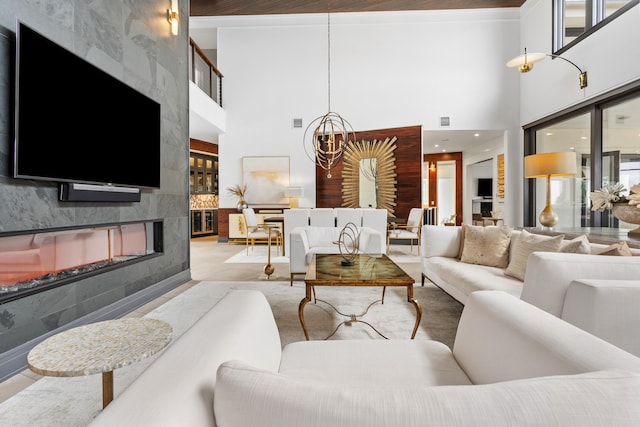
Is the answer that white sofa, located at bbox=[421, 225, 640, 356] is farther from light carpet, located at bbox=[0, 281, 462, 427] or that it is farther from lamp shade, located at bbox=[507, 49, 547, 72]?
lamp shade, located at bbox=[507, 49, 547, 72]

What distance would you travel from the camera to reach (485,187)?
10.0 m

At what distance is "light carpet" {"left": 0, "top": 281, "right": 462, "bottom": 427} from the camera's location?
1522 mm

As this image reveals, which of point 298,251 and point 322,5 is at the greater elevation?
point 322,5

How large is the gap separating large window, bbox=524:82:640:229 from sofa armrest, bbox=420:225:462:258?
8.70 feet

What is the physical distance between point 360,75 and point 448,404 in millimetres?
7701

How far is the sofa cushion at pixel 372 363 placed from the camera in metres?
1.01

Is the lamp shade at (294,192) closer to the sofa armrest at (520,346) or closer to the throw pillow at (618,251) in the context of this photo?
the throw pillow at (618,251)

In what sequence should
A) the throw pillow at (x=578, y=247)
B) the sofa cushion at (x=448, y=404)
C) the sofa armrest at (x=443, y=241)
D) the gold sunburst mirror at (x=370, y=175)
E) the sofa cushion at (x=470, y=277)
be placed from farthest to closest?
the gold sunburst mirror at (x=370, y=175) → the sofa armrest at (x=443, y=241) → the sofa cushion at (x=470, y=277) → the throw pillow at (x=578, y=247) → the sofa cushion at (x=448, y=404)

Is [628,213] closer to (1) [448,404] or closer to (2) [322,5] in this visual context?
(1) [448,404]

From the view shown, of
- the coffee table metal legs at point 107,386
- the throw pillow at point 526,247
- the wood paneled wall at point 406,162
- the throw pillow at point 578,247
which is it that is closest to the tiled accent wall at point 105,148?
the coffee table metal legs at point 107,386

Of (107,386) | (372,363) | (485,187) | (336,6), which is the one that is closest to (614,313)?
(372,363)

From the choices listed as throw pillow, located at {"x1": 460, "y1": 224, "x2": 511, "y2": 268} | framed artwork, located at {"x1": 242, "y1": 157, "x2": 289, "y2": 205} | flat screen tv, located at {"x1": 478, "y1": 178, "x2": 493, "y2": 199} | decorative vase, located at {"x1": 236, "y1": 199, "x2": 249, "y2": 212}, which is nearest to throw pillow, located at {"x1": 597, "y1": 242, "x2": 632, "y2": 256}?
throw pillow, located at {"x1": 460, "y1": 224, "x2": 511, "y2": 268}

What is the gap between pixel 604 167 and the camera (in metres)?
4.52

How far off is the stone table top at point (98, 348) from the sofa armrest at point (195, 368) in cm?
25
